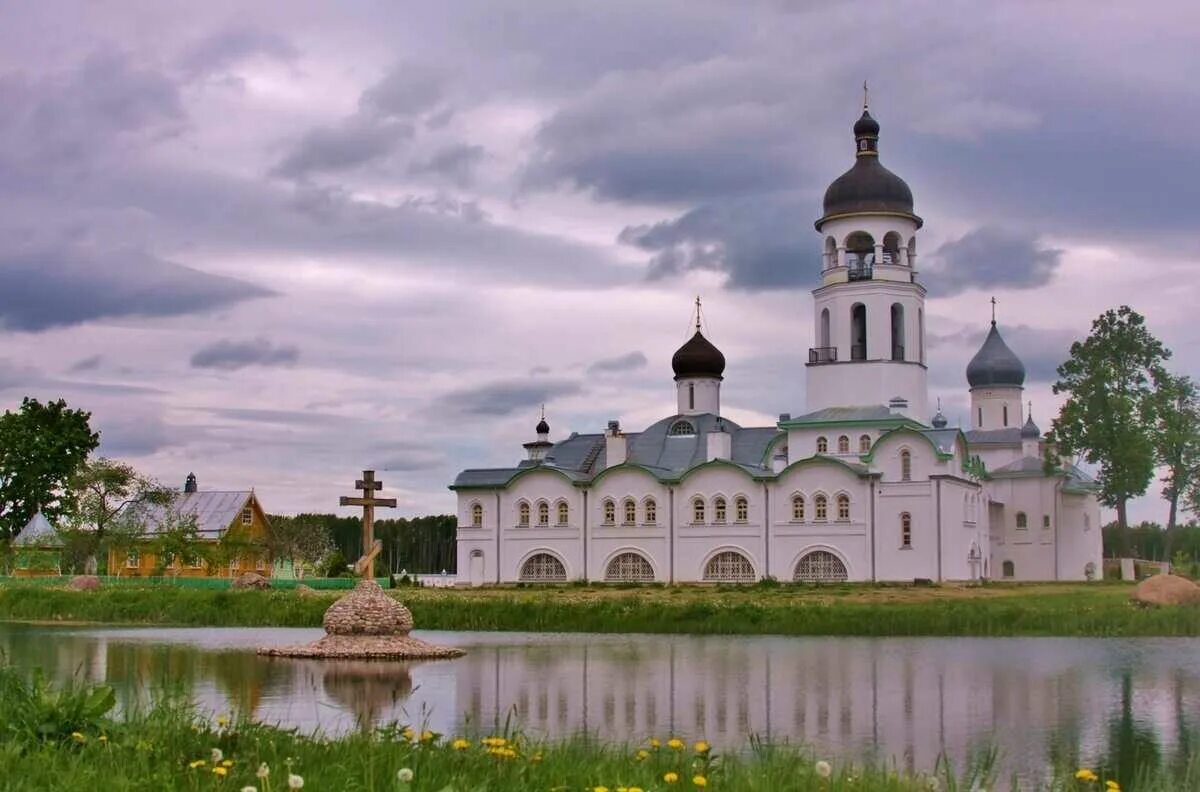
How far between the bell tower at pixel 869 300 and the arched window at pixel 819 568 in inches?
265

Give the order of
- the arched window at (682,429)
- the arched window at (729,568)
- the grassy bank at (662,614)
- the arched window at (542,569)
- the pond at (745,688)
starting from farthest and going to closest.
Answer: the arched window at (682,429)
the arched window at (542,569)
the arched window at (729,568)
the grassy bank at (662,614)
the pond at (745,688)

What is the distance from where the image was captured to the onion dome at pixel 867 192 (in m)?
60.8

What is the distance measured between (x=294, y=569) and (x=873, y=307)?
30781mm

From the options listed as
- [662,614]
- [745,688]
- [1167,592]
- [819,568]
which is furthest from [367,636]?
[819,568]

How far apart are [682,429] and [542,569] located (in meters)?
8.93

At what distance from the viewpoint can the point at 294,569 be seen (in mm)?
72125

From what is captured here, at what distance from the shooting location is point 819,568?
58.3 meters

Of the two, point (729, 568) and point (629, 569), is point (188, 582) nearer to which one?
point (629, 569)

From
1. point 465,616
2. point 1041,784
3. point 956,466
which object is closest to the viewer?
point 1041,784

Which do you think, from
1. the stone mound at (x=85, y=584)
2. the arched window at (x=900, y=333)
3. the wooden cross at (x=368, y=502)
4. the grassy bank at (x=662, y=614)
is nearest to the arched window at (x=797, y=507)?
the arched window at (x=900, y=333)

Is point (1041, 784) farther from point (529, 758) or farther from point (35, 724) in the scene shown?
point (35, 724)

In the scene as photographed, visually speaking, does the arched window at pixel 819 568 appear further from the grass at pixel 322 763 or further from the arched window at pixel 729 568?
the grass at pixel 322 763

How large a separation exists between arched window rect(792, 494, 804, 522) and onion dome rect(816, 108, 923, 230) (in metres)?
11.9

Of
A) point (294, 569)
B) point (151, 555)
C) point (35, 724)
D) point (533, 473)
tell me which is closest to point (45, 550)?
point (151, 555)
